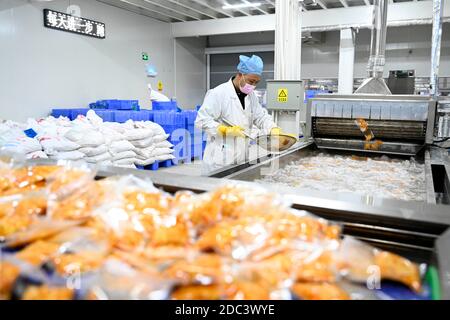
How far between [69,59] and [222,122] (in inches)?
177

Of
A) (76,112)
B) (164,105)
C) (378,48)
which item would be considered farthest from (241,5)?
(378,48)

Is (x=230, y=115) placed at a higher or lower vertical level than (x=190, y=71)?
lower

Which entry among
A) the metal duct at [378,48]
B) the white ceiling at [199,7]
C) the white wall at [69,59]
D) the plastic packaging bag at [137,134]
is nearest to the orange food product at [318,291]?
the metal duct at [378,48]

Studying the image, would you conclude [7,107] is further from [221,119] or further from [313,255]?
[313,255]

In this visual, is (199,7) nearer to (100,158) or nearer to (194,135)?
(194,135)

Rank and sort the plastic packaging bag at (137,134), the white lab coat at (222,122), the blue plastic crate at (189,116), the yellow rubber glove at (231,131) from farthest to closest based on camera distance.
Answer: the blue plastic crate at (189,116) → the plastic packaging bag at (137,134) → the white lab coat at (222,122) → the yellow rubber glove at (231,131)

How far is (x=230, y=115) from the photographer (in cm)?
346

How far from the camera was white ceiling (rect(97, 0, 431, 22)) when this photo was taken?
7688mm

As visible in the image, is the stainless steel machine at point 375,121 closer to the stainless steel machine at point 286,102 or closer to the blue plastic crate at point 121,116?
the stainless steel machine at point 286,102

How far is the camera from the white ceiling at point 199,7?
25.2 feet

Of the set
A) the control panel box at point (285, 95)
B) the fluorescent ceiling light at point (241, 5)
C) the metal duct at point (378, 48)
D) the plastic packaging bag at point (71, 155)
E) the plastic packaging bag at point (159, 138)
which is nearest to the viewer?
the control panel box at point (285, 95)

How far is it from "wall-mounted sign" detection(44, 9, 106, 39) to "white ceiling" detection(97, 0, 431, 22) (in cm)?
68

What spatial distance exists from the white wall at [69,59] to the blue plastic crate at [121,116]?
1.39 meters

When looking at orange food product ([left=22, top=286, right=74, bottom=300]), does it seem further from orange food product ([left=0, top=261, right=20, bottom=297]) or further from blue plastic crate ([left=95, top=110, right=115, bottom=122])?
blue plastic crate ([left=95, top=110, right=115, bottom=122])
